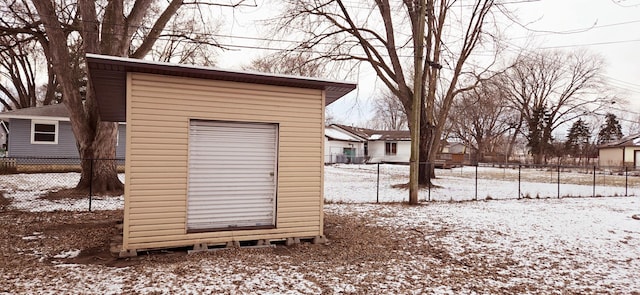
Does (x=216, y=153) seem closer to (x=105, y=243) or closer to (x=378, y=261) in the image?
(x=105, y=243)

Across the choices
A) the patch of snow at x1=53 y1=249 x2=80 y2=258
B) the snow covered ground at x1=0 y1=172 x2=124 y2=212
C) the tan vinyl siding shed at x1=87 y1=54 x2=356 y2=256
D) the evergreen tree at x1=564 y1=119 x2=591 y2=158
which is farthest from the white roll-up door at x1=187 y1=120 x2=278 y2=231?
the evergreen tree at x1=564 y1=119 x2=591 y2=158

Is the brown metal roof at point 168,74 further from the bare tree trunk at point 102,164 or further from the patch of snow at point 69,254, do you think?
the bare tree trunk at point 102,164

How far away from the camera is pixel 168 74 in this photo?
5.39 m

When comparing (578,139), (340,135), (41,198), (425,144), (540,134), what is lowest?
(41,198)

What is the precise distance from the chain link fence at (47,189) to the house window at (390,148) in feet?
97.4

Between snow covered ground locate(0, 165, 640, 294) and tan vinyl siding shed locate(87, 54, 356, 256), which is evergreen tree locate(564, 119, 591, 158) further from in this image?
tan vinyl siding shed locate(87, 54, 356, 256)

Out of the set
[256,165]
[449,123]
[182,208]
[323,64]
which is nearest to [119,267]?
[182,208]

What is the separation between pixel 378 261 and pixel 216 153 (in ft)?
9.55

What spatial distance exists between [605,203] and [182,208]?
42.9 ft

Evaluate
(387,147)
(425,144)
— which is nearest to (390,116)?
(387,147)

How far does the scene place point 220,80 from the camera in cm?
569

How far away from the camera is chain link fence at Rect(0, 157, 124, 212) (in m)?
9.39

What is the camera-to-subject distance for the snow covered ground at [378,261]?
13.9 feet

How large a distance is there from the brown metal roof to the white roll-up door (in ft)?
2.39
